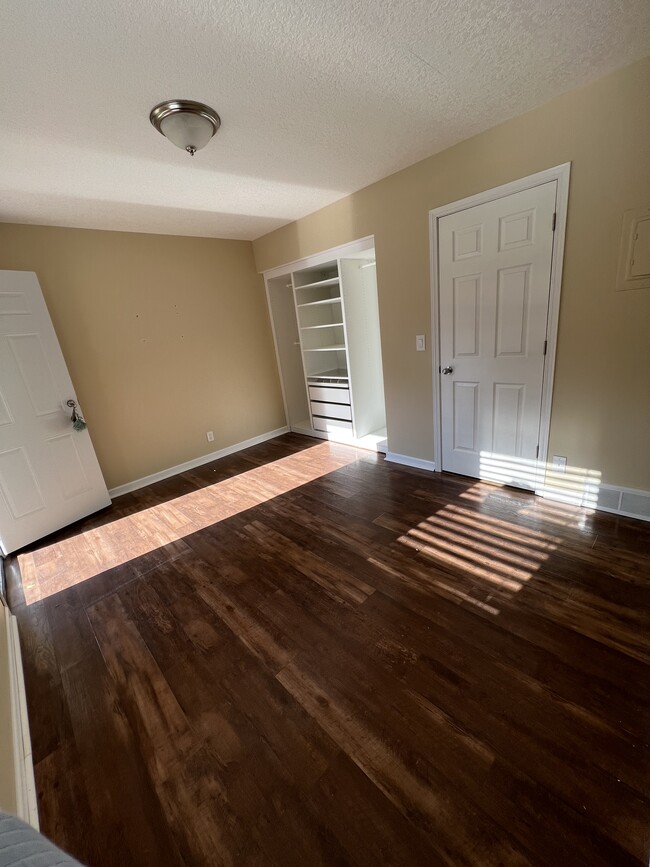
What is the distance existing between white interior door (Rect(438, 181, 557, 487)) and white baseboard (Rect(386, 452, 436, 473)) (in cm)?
34

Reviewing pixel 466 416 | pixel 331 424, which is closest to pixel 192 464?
pixel 331 424

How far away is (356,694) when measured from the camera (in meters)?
1.40

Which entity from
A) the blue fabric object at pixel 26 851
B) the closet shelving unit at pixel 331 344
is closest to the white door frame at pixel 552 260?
the closet shelving unit at pixel 331 344

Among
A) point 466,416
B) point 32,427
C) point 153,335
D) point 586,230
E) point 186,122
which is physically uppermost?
point 186,122

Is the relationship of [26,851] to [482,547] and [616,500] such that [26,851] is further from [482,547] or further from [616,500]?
[616,500]

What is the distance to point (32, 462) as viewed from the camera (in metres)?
2.75

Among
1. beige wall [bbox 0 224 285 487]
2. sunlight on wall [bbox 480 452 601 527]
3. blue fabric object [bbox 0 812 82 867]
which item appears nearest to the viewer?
blue fabric object [bbox 0 812 82 867]

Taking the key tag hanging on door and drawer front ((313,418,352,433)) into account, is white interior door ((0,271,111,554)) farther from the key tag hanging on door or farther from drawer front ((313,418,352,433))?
drawer front ((313,418,352,433))

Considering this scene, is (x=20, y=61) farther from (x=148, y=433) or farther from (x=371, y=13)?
(x=148, y=433)

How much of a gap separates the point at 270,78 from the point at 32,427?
9.29 ft

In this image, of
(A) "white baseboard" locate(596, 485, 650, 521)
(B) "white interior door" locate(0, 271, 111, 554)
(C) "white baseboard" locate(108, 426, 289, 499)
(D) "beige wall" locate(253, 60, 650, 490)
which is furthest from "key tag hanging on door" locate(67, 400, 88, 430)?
(A) "white baseboard" locate(596, 485, 650, 521)

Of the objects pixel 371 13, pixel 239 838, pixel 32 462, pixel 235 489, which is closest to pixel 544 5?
pixel 371 13

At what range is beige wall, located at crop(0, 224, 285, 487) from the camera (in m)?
3.06

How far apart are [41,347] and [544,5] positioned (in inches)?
140
